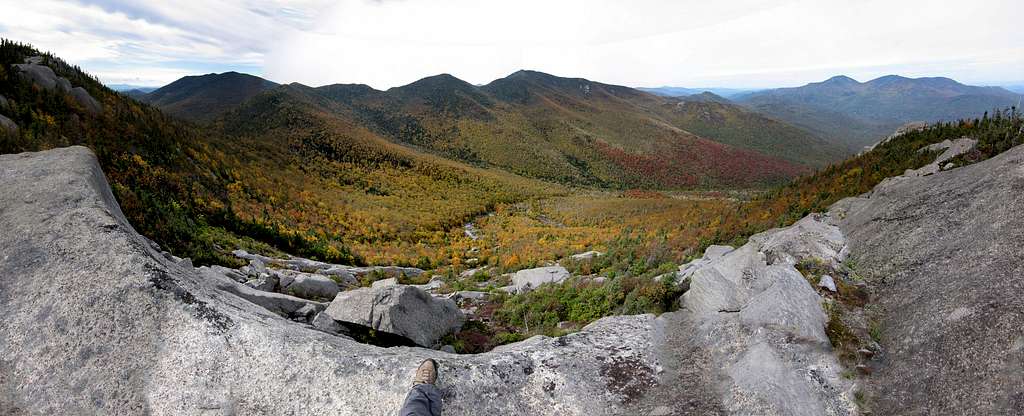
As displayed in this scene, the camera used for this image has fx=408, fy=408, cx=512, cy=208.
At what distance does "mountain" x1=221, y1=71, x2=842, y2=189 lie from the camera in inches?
3698

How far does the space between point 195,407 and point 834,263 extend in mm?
11713

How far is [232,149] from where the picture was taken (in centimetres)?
3469

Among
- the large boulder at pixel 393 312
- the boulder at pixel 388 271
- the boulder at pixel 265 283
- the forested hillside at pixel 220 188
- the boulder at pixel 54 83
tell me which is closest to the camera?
the large boulder at pixel 393 312

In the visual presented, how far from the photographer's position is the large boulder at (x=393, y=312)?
900 centimetres

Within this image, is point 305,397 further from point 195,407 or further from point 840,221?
point 840,221

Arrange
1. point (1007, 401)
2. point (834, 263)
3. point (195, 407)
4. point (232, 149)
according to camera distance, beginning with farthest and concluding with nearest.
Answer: point (232, 149)
point (834, 263)
point (195, 407)
point (1007, 401)

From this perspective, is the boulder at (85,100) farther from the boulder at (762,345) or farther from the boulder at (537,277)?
the boulder at (762,345)

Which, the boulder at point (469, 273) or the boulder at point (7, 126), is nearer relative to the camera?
the boulder at point (7, 126)

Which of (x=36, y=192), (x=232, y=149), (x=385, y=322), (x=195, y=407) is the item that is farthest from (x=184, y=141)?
(x=195, y=407)

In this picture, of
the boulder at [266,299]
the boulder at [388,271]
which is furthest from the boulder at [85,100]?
the boulder at [266,299]

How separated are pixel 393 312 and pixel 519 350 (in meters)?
3.60

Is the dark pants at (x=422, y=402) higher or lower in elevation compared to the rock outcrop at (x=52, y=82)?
lower

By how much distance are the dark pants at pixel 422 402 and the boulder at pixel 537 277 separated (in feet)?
30.8

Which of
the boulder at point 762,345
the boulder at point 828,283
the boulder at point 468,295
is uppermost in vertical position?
the boulder at point 828,283
